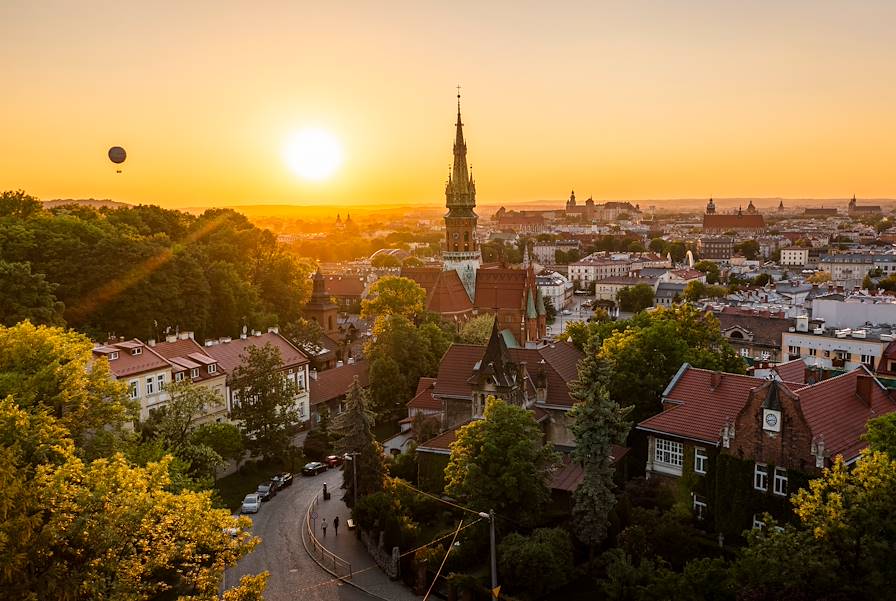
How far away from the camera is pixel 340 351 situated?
7756 cm

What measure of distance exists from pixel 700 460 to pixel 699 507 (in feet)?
7.22

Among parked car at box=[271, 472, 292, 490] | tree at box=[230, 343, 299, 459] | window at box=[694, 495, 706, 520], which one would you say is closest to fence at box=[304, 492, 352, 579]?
parked car at box=[271, 472, 292, 490]

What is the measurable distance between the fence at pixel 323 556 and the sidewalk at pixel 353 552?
0.19 metres

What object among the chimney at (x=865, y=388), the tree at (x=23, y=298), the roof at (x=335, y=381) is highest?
the tree at (x=23, y=298)

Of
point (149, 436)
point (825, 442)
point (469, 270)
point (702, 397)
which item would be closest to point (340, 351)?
point (469, 270)

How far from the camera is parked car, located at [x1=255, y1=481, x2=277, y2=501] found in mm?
45188

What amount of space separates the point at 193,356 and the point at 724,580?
37.8 m

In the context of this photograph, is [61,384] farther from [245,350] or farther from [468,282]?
[468,282]

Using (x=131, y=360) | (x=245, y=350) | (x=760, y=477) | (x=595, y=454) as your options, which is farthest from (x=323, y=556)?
(x=245, y=350)

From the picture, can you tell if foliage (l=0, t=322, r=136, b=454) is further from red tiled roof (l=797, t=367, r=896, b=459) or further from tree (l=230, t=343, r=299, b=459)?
red tiled roof (l=797, t=367, r=896, b=459)

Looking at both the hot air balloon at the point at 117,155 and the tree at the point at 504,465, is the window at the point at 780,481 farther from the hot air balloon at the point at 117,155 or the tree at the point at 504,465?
the hot air balloon at the point at 117,155

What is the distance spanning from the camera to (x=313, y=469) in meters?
49.9

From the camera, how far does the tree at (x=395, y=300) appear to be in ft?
251

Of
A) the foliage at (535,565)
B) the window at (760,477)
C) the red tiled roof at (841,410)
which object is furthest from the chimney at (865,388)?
the foliage at (535,565)
